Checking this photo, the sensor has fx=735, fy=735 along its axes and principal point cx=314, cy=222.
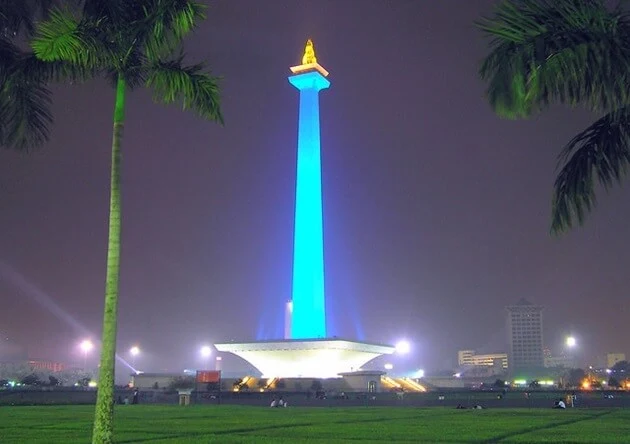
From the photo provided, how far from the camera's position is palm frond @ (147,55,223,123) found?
15250 mm

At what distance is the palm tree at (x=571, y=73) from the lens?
34.8 feet

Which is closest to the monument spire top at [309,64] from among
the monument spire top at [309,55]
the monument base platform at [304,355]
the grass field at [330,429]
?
the monument spire top at [309,55]

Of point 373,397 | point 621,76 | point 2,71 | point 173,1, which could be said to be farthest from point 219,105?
point 373,397

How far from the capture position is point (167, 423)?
26047 millimetres

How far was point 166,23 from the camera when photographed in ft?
47.2

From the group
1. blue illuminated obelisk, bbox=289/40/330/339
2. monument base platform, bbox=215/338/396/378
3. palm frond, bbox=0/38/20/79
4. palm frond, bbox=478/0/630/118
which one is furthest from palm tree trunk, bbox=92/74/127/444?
blue illuminated obelisk, bbox=289/40/330/339

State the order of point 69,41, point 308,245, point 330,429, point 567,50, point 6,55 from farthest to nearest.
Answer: point 308,245 → point 330,429 → point 6,55 → point 69,41 → point 567,50

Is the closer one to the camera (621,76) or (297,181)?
(621,76)

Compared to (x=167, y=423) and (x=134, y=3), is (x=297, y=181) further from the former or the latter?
(x=134, y=3)

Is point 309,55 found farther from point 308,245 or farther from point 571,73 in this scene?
point 571,73

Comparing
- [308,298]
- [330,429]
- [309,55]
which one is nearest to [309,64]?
[309,55]

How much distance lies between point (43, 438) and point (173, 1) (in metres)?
12.1

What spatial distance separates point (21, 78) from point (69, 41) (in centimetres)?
227

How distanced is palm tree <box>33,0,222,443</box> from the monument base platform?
69.0 metres
